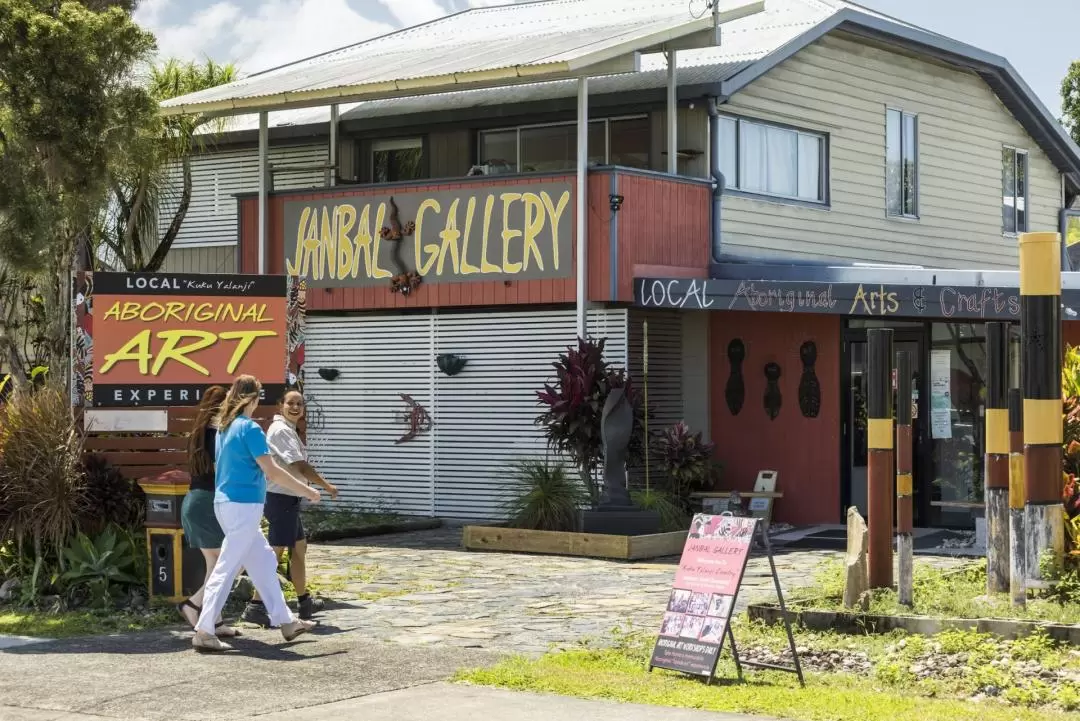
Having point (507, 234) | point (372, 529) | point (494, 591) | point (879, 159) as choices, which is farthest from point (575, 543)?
point (879, 159)

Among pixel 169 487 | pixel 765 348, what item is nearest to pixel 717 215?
pixel 765 348

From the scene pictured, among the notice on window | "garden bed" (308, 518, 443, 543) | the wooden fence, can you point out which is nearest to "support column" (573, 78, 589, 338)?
"garden bed" (308, 518, 443, 543)

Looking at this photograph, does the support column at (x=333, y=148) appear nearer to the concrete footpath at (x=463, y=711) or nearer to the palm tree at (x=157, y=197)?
the palm tree at (x=157, y=197)

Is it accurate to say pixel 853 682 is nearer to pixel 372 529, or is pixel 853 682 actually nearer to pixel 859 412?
pixel 372 529

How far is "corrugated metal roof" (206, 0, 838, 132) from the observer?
21.7m

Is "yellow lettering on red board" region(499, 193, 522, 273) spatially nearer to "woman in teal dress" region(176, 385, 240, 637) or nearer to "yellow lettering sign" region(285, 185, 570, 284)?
"yellow lettering sign" region(285, 185, 570, 284)

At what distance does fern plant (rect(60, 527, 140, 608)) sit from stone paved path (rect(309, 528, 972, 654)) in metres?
1.68

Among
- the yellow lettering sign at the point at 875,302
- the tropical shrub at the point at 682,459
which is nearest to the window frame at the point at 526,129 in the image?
the tropical shrub at the point at 682,459

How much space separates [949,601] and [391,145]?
569 inches

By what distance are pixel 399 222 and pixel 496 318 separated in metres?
1.78

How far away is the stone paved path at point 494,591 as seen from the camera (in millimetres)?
12109

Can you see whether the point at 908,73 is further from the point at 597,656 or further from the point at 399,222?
the point at 597,656

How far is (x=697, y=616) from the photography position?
33.2 ft

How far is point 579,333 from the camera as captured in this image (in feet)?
64.2
